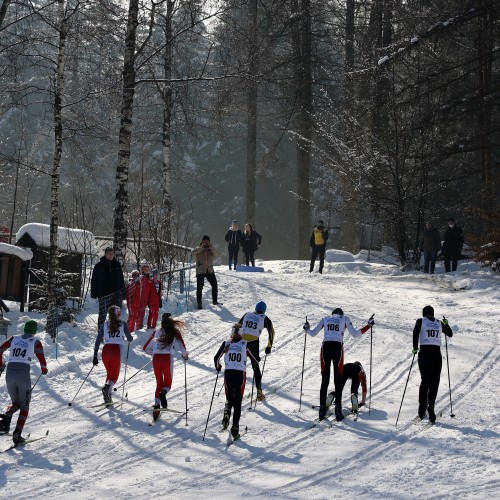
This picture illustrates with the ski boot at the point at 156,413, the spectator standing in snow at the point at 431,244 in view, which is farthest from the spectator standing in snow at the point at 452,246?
the ski boot at the point at 156,413

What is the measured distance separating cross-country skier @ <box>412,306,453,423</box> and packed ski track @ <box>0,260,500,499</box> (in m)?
0.33

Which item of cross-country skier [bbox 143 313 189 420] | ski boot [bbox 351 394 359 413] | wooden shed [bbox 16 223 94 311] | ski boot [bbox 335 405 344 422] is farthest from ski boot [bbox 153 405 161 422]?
wooden shed [bbox 16 223 94 311]

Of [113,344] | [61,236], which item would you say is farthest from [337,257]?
[113,344]

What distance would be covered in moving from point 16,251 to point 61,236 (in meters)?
1.29

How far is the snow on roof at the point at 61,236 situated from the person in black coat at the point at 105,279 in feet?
9.31

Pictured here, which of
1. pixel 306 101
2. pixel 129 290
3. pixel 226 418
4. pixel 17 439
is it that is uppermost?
pixel 306 101

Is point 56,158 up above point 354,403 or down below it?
above

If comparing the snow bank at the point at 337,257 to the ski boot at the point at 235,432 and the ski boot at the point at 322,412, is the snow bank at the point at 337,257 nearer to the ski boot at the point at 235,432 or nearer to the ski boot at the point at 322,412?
the ski boot at the point at 322,412

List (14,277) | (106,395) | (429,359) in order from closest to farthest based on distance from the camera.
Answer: (429,359) → (106,395) → (14,277)

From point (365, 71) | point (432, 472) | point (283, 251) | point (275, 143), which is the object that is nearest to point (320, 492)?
point (432, 472)

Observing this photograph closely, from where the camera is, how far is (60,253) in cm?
1992

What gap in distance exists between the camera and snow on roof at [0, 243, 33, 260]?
19078mm

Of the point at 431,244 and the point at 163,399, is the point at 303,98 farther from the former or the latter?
the point at 163,399

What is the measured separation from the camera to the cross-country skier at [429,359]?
40.2 ft
